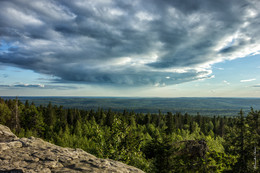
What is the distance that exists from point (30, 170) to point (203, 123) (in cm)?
14719

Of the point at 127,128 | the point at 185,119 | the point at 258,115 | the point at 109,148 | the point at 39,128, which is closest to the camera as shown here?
the point at 109,148

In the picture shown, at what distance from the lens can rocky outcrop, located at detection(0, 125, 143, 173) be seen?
259 inches

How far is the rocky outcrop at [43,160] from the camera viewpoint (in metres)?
6.57

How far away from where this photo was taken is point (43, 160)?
24.1ft

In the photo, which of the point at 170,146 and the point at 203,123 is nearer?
the point at 170,146

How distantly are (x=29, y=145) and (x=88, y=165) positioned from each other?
13.3ft

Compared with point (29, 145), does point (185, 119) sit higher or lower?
lower

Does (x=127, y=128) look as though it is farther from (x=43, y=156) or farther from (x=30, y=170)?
(x=30, y=170)

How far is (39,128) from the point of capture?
229ft

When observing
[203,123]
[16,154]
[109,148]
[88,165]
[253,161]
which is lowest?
[203,123]

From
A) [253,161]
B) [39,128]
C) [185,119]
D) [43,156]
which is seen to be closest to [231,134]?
[253,161]

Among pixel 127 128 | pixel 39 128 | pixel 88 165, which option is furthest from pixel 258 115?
pixel 39 128

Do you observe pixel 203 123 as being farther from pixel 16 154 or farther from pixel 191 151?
pixel 16 154

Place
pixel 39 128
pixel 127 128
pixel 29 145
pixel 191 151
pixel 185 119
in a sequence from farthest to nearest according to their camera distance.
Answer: pixel 185 119, pixel 39 128, pixel 191 151, pixel 127 128, pixel 29 145
